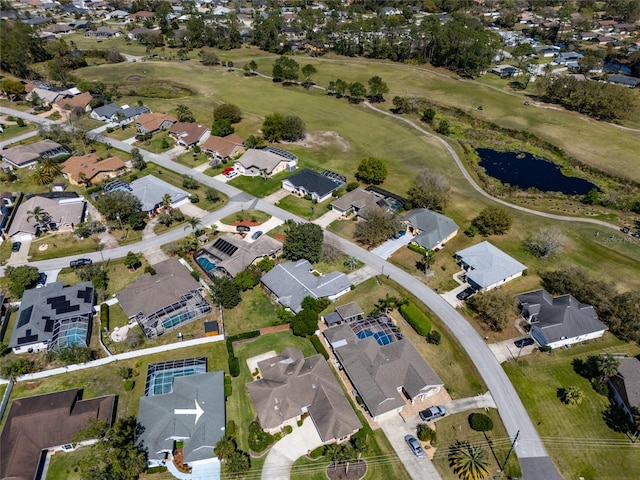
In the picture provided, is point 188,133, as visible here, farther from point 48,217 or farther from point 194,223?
point 48,217

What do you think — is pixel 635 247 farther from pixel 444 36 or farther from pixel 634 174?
pixel 444 36

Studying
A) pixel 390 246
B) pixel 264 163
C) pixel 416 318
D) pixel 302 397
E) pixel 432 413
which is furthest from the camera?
pixel 264 163

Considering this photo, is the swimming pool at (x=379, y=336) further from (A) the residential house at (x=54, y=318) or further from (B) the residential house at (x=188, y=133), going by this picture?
(B) the residential house at (x=188, y=133)

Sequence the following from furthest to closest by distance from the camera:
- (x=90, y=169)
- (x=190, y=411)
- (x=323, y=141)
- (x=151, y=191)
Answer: (x=323, y=141) < (x=90, y=169) < (x=151, y=191) < (x=190, y=411)

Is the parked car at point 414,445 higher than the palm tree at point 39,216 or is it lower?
lower

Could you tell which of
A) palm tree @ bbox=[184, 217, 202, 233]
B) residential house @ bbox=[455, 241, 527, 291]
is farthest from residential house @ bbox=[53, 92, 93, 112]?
residential house @ bbox=[455, 241, 527, 291]

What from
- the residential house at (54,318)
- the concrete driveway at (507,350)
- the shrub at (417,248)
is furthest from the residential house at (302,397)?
the shrub at (417,248)

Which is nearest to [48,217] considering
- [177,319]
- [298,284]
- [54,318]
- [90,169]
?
[90,169]
